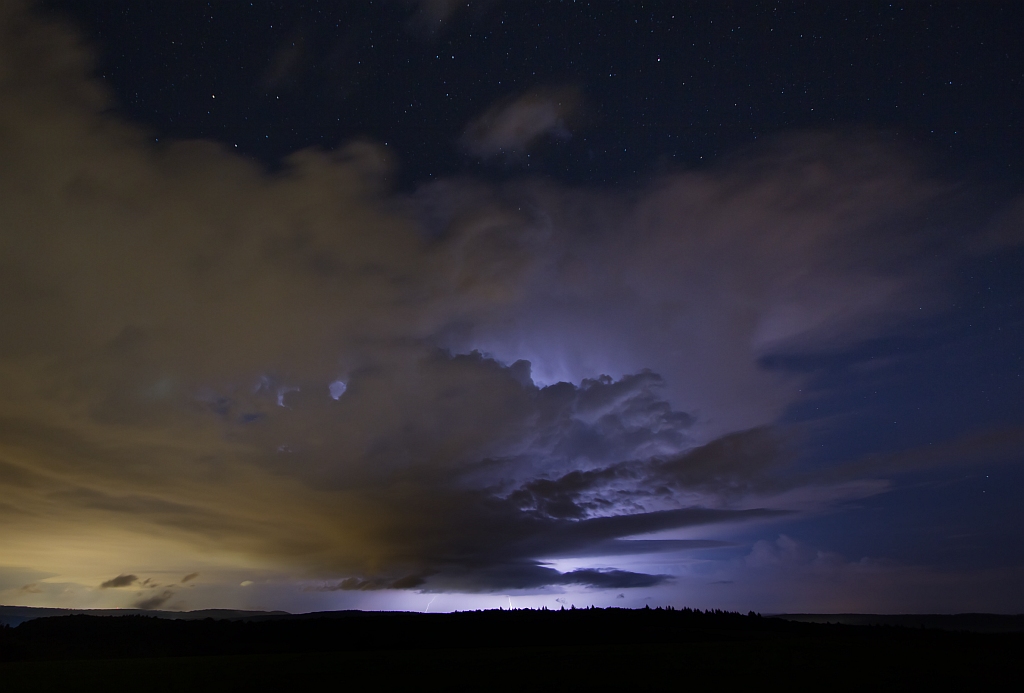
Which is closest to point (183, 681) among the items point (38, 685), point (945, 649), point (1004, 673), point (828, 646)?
point (38, 685)

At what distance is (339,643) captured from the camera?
110m

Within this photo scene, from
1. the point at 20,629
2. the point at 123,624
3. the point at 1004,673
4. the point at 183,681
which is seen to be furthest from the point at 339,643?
the point at 1004,673

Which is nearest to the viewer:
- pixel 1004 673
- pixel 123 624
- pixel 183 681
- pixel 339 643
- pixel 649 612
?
pixel 1004 673

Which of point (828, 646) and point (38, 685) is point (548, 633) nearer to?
point (828, 646)

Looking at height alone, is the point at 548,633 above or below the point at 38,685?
below

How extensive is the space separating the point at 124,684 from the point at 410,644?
73.6m

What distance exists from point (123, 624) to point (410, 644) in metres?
62.8

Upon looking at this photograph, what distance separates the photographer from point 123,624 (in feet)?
416

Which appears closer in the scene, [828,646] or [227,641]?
[828,646]

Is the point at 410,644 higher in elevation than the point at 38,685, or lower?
lower

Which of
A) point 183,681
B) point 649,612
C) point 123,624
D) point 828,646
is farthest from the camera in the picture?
point 649,612

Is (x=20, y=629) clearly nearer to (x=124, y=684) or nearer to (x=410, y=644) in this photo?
(x=410, y=644)

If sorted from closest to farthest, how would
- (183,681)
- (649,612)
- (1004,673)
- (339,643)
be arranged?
(1004,673) → (183,681) → (339,643) → (649,612)

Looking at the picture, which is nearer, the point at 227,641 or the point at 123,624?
the point at 227,641
